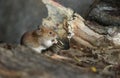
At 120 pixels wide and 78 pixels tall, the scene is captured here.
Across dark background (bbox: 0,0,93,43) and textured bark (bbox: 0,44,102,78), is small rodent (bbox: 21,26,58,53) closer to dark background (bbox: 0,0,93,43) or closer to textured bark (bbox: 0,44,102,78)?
dark background (bbox: 0,0,93,43)

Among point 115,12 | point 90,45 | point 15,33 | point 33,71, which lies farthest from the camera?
point 115,12

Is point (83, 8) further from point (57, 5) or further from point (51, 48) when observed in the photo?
point (51, 48)

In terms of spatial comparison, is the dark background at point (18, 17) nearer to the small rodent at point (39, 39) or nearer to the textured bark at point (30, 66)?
the small rodent at point (39, 39)

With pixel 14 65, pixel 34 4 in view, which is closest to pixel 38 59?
pixel 14 65

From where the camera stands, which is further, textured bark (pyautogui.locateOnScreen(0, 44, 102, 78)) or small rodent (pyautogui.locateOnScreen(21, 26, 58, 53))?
small rodent (pyautogui.locateOnScreen(21, 26, 58, 53))

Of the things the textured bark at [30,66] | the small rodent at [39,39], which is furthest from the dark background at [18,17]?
the textured bark at [30,66]

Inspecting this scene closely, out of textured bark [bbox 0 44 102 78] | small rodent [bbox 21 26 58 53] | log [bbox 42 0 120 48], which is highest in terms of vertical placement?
log [bbox 42 0 120 48]

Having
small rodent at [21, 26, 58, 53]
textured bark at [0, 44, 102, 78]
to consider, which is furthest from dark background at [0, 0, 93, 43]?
textured bark at [0, 44, 102, 78]
